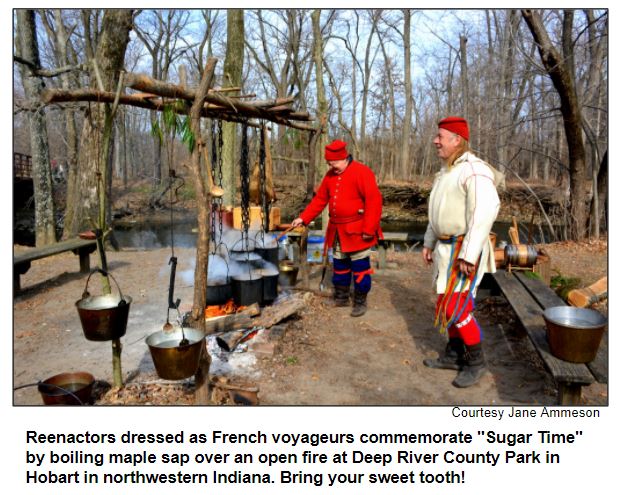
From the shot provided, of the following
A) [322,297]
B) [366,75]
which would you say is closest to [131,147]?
[366,75]

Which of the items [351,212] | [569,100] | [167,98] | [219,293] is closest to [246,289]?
[219,293]

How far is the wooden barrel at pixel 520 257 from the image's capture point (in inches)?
221

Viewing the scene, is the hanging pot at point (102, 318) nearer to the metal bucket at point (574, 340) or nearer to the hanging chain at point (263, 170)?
the hanging chain at point (263, 170)

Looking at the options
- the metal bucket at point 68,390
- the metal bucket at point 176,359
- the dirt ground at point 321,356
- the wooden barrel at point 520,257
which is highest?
the wooden barrel at point 520,257

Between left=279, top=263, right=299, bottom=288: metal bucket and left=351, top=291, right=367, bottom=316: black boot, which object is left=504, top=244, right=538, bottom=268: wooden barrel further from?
left=279, top=263, right=299, bottom=288: metal bucket

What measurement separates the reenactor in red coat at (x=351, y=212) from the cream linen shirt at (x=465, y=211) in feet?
4.34

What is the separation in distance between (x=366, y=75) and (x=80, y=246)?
2327 cm

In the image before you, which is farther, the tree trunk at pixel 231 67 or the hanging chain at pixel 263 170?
the tree trunk at pixel 231 67

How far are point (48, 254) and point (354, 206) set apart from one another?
13.8ft

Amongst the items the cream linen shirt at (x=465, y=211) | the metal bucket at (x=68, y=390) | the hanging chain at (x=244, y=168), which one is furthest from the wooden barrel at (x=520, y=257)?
the metal bucket at (x=68, y=390)

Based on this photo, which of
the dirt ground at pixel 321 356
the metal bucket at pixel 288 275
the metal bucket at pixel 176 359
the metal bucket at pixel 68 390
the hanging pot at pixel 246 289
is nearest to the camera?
the metal bucket at pixel 176 359

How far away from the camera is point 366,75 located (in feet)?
89.4

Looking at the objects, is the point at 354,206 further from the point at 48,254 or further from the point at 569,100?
the point at 569,100

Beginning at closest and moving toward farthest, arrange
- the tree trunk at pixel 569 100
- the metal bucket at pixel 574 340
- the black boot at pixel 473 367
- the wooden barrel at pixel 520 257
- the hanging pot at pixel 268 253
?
the metal bucket at pixel 574 340, the black boot at pixel 473 367, the wooden barrel at pixel 520 257, the hanging pot at pixel 268 253, the tree trunk at pixel 569 100
